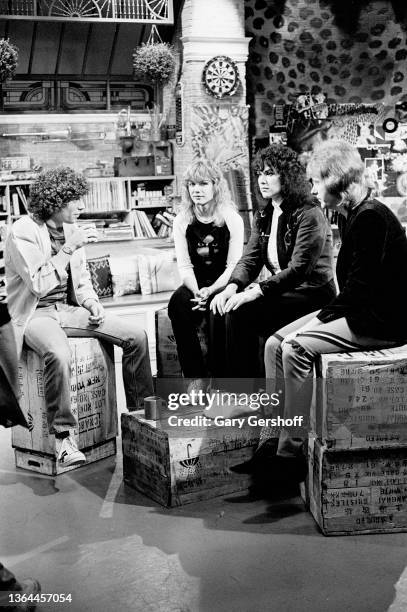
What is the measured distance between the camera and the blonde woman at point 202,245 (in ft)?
14.4

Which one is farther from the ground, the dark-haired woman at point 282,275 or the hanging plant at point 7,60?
the hanging plant at point 7,60

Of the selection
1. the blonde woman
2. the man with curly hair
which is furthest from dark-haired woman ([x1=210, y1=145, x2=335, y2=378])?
the man with curly hair

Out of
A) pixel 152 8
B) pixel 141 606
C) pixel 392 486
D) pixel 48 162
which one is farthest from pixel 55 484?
pixel 152 8

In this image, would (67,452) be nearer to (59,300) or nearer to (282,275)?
(59,300)

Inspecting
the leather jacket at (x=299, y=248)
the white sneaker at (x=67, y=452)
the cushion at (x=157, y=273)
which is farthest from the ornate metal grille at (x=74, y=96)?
the white sneaker at (x=67, y=452)

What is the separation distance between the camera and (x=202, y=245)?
15.1ft

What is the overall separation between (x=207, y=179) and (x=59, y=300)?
1034 millimetres

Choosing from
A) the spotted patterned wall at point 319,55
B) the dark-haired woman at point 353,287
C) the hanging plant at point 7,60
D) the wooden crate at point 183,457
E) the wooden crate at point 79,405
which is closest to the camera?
the dark-haired woman at point 353,287

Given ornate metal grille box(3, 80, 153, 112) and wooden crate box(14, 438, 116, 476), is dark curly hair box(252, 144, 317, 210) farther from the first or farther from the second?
ornate metal grille box(3, 80, 153, 112)

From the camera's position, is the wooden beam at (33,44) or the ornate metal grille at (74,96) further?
the ornate metal grille at (74,96)

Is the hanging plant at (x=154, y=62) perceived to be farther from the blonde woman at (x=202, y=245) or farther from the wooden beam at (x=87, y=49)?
the blonde woman at (x=202, y=245)

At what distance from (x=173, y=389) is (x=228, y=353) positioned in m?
0.64

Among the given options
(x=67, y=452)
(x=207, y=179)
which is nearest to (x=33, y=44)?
(x=207, y=179)

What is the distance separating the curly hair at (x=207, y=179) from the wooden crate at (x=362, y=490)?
1761 millimetres
